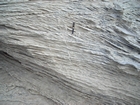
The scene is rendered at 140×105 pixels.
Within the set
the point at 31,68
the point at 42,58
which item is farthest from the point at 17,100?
the point at 42,58

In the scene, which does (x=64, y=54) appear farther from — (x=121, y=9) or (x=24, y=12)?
(x=121, y=9)

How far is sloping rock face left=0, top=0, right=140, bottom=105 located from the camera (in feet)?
7.50

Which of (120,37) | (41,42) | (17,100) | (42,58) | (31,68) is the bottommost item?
(17,100)

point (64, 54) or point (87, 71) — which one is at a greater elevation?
point (64, 54)

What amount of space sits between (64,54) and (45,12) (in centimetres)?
73

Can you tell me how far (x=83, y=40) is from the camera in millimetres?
2305

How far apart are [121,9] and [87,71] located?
3.80 ft

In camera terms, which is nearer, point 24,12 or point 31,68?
point 24,12

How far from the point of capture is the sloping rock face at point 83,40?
229 cm

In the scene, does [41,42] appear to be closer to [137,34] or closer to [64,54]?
[64,54]

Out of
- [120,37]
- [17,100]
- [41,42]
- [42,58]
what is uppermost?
[120,37]

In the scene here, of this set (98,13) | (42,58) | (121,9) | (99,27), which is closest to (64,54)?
(42,58)

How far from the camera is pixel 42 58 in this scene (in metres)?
2.37

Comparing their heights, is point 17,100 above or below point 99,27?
below
